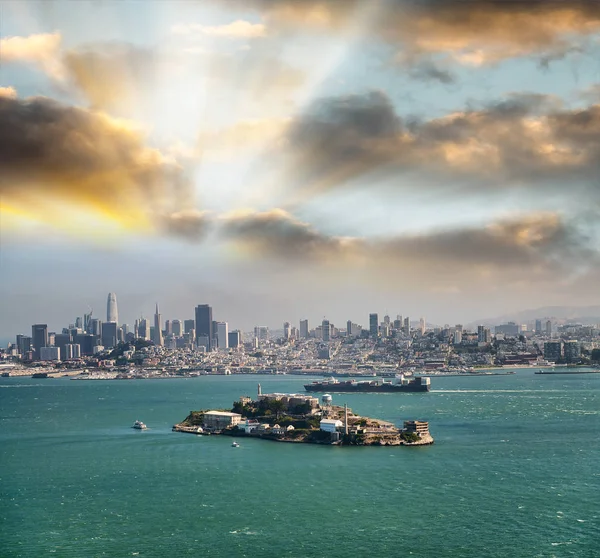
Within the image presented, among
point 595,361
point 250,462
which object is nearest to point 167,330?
point 595,361

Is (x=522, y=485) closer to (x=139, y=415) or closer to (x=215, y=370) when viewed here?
(x=139, y=415)

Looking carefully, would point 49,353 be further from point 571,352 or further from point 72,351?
point 571,352

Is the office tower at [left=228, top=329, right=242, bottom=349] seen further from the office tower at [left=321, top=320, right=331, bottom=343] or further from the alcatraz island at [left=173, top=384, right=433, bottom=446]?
the alcatraz island at [left=173, top=384, right=433, bottom=446]

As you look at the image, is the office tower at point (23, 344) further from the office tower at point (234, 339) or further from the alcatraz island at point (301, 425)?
the alcatraz island at point (301, 425)

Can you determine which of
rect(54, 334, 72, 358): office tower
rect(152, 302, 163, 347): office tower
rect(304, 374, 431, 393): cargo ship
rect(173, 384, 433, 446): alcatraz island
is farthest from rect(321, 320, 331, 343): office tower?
rect(173, 384, 433, 446): alcatraz island

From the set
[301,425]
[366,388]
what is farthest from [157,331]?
[301,425]

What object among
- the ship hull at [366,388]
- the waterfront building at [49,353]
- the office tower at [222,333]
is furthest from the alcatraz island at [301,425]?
the office tower at [222,333]
